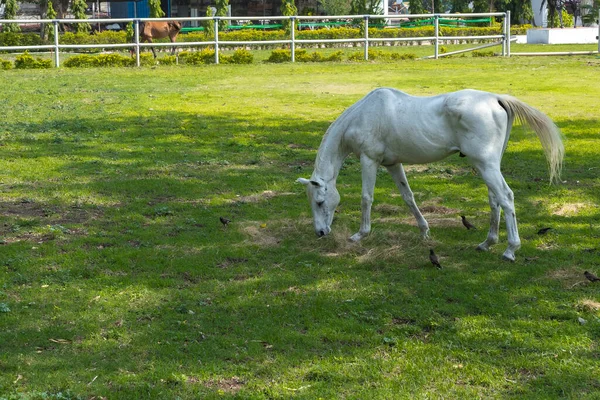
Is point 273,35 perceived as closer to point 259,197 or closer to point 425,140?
point 259,197

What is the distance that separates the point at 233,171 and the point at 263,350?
5.94 meters

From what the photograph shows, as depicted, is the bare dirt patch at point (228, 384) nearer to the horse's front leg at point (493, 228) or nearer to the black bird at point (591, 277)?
the black bird at point (591, 277)

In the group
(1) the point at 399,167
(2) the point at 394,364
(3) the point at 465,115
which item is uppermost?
(3) the point at 465,115

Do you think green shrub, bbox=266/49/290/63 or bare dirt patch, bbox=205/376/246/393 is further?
green shrub, bbox=266/49/290/63

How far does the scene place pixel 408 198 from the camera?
8.27 metres

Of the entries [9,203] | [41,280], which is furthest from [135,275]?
[9,203]

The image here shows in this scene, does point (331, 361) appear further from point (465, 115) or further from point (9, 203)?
point (9, 203)

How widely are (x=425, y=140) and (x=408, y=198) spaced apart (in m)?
0.79

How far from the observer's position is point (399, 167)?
830cm

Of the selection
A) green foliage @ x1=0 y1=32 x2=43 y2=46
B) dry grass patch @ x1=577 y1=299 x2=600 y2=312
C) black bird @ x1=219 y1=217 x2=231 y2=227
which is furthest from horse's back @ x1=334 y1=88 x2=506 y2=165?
green foliage @ x1=0 y1=32 x2=43 y2=46

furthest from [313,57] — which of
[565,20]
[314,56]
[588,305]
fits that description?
[565,20]

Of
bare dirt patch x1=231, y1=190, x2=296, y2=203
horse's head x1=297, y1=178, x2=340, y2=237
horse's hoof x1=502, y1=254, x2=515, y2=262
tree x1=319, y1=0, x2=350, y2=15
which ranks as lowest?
horse's hoof x1=502, y1=254, x2=515, y2=262

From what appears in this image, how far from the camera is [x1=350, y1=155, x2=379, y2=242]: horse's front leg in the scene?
7.97 m

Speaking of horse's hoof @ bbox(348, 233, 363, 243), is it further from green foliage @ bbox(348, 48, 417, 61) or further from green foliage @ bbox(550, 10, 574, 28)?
green foliage @ bbox(550, 10, 574, 28)
